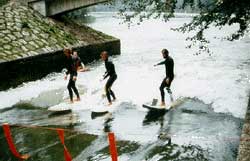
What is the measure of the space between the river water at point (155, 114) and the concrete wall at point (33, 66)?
0.43 meters

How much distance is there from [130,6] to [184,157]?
18.1 ft

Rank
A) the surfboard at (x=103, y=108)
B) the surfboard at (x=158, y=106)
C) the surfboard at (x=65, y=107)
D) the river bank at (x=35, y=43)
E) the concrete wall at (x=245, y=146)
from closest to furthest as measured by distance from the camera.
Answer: the concrete wall at (x=245, y=146) → the surfboard at (x=158, y=106) → the surfboard at (x=103, y=108) → the surfboard at (x=65, y=107) → the river bank at (x=35, y=43)

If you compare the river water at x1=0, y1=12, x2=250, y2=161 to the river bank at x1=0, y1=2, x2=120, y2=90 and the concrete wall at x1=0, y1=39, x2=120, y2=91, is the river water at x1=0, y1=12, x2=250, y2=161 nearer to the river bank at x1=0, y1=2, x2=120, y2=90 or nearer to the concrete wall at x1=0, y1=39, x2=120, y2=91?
the concrete wall at x1=0, y1=39, x2=120, y2=91

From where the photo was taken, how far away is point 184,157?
32.2 ft

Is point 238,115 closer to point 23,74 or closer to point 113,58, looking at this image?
point 23,74

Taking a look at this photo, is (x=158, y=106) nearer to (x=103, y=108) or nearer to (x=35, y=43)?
(x=103, y=108)

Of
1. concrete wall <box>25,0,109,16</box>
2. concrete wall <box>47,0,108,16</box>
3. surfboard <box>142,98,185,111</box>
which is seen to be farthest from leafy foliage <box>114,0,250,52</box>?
concrete wall <box>47,0,108,16</box>

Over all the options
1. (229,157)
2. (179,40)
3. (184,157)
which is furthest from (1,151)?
(179,40)

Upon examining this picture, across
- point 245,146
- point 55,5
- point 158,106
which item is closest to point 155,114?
point 158,106

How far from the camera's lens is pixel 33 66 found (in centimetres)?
2159

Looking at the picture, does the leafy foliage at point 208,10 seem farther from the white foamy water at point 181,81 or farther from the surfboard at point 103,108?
the surfboard at point 103,108

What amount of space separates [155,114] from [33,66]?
32.1 ft

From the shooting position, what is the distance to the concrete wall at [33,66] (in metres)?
19.6

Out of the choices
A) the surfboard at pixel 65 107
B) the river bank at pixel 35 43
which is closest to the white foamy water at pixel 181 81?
the river bank at pixel 35 43
